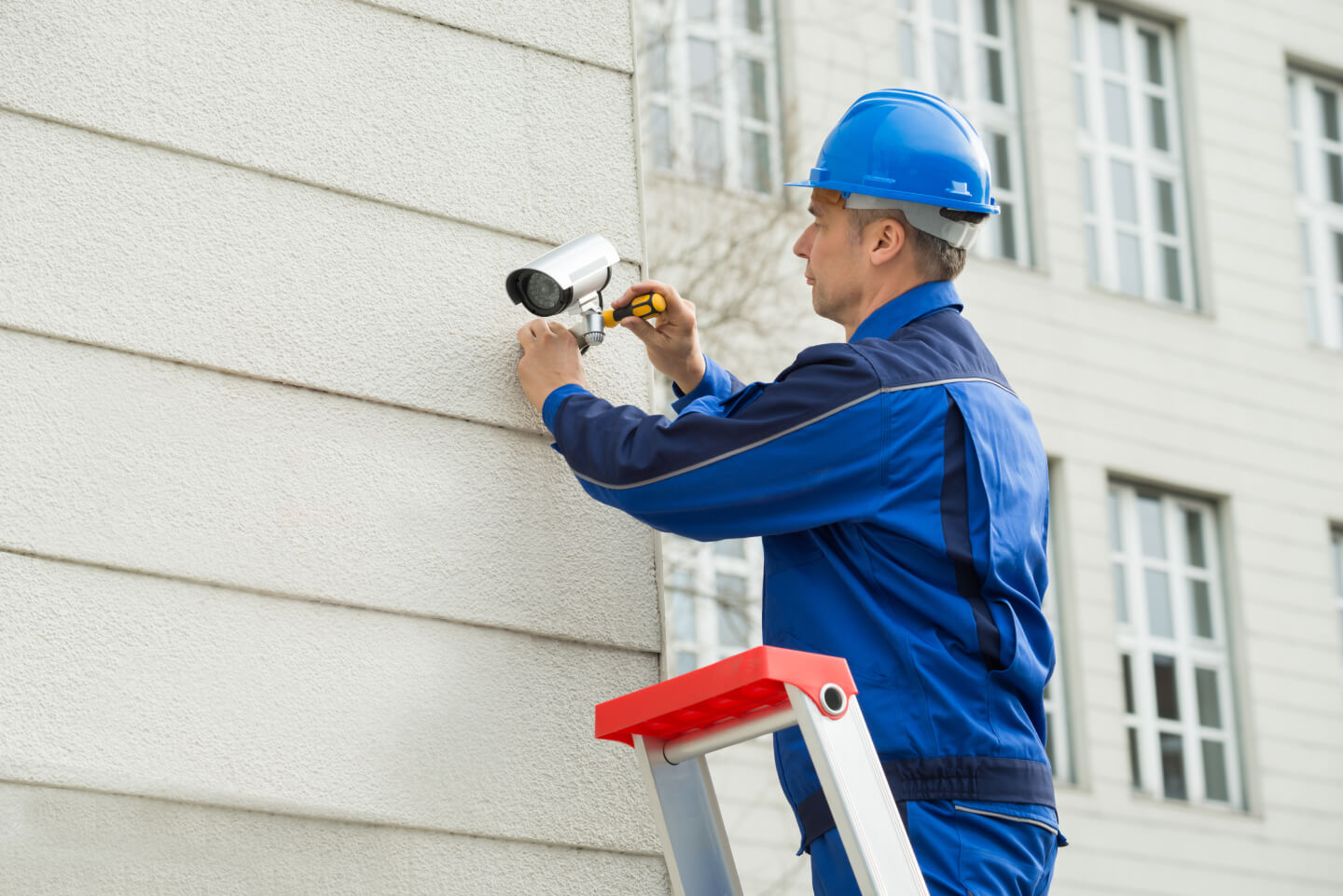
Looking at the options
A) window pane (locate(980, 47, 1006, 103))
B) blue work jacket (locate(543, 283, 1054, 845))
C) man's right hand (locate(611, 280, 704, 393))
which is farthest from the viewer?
window pane (locate(980, 47, 1006, 103))

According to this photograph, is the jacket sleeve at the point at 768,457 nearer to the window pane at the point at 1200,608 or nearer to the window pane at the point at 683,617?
the window pane at the point at 683,617

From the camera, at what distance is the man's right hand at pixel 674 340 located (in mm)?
3330

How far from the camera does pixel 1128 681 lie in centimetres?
1232

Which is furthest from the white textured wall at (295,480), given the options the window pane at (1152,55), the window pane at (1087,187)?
the window pane at (1152,55)

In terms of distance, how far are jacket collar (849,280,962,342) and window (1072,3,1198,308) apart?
10389mm

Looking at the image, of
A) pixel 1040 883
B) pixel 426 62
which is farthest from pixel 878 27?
pixel 1040 883

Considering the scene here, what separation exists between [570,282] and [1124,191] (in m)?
11.0

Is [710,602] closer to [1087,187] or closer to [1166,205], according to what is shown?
[1087,187]

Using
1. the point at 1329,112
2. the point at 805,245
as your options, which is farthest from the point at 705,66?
the point at 805,245

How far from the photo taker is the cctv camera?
10.5 ft

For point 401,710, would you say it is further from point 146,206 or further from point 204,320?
point 146,206

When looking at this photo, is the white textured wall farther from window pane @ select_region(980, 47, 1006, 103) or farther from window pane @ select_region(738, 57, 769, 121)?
window pane @ select_region(980, 47, 1006, 103)

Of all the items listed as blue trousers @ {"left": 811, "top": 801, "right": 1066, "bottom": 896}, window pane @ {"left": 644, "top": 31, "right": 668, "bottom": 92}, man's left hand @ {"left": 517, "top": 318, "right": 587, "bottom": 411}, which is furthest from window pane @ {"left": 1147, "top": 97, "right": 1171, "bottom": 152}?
blue trousers @ {"left": 811, "top": 801, "right": 1066, "bottom": 896}

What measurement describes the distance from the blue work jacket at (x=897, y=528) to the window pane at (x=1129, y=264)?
10.8 m
